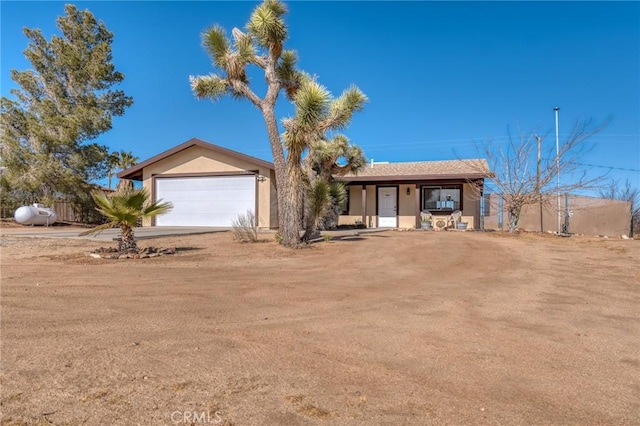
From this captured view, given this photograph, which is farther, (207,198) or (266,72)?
(207,198)

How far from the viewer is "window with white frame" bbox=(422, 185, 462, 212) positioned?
22453 mm

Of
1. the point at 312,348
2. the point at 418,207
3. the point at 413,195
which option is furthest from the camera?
the point at 413,195

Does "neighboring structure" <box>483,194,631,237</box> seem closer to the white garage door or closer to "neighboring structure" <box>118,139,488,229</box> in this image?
"neighboring structure" <box>118,139,488,229</box>

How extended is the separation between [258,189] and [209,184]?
282 cm

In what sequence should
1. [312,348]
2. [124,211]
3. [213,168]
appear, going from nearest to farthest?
[312,348], [124,211], [213,168]

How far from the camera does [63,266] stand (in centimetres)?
772

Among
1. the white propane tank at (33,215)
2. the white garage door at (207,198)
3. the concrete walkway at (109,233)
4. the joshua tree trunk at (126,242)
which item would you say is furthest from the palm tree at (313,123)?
the white propane tank at (33,215)

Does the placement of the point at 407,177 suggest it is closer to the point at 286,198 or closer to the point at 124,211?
the point at 286,198

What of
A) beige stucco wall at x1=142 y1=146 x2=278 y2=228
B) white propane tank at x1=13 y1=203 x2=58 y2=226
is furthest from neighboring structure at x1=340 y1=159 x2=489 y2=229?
white propane tank at x1=13 y1=203 x2=58 y2=226

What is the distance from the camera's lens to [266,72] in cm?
1246

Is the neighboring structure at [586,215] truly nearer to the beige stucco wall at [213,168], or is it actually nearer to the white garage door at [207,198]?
the beige stucco wall at [213,168]

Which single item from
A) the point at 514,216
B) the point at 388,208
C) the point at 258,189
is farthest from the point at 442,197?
the point at 258,189

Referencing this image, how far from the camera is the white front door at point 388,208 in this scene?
23.6 m

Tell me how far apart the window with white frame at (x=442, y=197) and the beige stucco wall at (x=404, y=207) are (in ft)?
1.19
